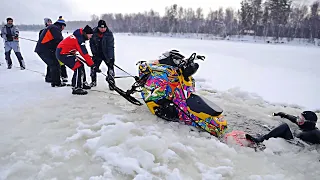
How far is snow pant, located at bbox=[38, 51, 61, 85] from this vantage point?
19.0 ft

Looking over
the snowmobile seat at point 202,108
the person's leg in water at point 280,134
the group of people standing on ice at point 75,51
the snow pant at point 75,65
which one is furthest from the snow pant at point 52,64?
the person's leg in water at point 280,134

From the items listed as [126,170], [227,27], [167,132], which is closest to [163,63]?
[167,132]

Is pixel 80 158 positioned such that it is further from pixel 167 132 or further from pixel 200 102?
pixel 200 102

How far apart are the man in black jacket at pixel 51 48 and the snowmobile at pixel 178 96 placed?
8.66ft

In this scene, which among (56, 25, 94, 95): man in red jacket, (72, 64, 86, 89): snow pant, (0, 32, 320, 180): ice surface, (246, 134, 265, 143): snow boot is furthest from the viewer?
(72, 64, 86, 89): snow pant

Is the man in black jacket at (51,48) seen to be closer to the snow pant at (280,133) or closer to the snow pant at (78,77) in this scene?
the snow pant at (78,77)

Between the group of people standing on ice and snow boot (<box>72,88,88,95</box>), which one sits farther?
snow boot (<box>72,88,88,95</box>)

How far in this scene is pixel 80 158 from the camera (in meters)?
2.90

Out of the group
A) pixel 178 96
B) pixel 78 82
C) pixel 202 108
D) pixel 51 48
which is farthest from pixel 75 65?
pixel 202 108

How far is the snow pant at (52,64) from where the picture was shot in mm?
5782

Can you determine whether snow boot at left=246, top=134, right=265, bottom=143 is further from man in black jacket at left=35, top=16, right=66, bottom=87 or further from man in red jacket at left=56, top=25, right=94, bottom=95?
man in black jacket at left=35, top=16, right=66, bottom=87

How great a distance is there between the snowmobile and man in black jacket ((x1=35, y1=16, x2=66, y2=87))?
2.64 metres

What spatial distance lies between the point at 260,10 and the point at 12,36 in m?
61.4

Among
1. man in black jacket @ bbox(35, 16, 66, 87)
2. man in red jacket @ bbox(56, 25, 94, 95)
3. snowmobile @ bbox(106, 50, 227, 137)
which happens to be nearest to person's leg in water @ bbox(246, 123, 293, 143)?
snowmobile @ bbox(106, 50, 227, 137)
